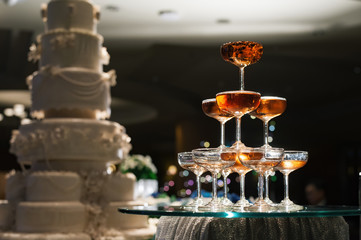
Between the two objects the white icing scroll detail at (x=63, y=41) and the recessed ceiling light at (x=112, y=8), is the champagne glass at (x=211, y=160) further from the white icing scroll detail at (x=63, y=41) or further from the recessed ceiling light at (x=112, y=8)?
the recessed ceiling light at (x=112, y=8)

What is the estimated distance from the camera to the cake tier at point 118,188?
4.72 m

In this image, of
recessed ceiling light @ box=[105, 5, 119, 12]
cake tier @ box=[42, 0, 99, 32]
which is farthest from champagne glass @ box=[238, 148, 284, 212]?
recessed ceiling light @ box=[105, 5, 119, 12]

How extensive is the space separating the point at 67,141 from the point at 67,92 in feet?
1.42

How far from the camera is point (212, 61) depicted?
9906mm

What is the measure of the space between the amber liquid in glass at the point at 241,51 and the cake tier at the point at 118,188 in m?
2.51

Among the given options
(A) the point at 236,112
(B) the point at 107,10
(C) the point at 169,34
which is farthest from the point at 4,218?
(C) the point at 169,34

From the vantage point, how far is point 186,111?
12.6 meters

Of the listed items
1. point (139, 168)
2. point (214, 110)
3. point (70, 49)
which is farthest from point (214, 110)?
point (139, 168)

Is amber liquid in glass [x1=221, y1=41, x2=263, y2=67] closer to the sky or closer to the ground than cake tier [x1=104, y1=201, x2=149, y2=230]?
closer to the sky

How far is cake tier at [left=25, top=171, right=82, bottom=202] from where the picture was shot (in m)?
4.50

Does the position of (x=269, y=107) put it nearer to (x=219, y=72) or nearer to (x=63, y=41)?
(x=63, y=41)

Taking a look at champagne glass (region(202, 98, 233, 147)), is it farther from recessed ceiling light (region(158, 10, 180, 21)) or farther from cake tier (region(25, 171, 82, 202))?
recessed ceiling light (region(158, 10, 180, 21))

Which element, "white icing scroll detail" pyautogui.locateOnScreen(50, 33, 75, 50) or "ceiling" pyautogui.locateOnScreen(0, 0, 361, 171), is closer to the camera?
"white icing scroll detail" pyautogui.locateOnScreen(50, 33, 75, 50)

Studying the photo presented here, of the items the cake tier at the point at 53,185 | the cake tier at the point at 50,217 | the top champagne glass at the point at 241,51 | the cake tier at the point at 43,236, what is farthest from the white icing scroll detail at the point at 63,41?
the top champagne glass at the point at 241,51
